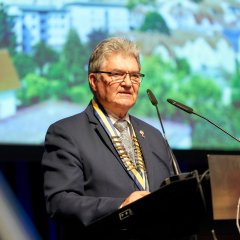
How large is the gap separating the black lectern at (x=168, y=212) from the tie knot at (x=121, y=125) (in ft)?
2.14

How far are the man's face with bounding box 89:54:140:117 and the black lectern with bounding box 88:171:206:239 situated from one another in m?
0.71

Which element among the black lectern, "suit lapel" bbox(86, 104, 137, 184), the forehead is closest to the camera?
the black lectern

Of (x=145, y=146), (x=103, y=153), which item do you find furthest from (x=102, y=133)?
(x=145, y=146)

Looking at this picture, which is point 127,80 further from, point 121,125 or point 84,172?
point 84,172

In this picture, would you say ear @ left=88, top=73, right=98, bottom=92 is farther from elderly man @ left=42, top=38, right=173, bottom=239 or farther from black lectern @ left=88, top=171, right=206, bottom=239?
black lectern @ left=88, top=171, right=206, bottom=239

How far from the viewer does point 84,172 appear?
186cm

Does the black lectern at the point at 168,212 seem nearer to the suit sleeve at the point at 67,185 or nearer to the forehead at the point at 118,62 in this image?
the suit sleeve at the point at 67,185

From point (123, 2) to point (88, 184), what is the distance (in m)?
2.32

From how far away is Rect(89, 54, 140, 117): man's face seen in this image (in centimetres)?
206

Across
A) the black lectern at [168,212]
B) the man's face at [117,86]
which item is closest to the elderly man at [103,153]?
the man's face at [117,86]

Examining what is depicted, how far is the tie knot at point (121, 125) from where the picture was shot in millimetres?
2078

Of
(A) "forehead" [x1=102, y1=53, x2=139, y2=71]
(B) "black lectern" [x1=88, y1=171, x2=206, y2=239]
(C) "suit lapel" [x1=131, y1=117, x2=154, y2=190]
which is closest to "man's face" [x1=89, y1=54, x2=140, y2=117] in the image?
(A) "forehead" [x1=102, y1=53, x2=139, y2=71]

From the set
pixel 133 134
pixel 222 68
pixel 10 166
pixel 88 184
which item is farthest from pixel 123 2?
pixel 88 184

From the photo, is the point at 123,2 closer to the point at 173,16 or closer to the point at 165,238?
the point at 173,16
